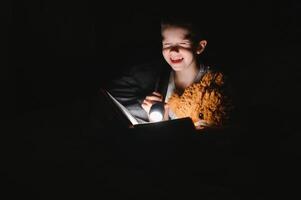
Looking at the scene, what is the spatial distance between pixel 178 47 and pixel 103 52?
138 cm

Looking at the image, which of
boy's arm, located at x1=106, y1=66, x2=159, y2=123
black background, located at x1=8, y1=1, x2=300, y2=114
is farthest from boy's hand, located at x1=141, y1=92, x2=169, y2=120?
black background, located at x1=8, y1=1, x2=300, y2=114

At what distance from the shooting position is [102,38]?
4.14 meters

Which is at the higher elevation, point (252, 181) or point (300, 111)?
point (300, 111)

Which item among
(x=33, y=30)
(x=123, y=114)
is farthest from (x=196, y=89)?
(x=33, y=30)

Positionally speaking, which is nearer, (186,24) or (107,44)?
(186,24)

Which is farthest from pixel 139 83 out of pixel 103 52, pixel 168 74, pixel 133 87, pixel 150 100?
pixel 103 52

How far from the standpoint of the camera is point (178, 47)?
3.03 meters

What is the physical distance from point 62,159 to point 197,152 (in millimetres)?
1011

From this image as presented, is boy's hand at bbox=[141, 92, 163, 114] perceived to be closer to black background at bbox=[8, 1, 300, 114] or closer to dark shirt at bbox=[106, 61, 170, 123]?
dark shirt at bbox=[106, 61, 170, 123]

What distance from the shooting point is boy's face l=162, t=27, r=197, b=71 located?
3.00m

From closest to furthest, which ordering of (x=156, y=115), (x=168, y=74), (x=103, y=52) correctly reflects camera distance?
(x=156, y=115), (x=168, y=74), (x=103, y=52)

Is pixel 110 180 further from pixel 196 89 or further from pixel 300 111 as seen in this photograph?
pixel 300 111

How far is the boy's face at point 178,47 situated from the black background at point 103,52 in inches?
20.8

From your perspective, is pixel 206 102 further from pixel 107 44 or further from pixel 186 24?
pixel 107 44
